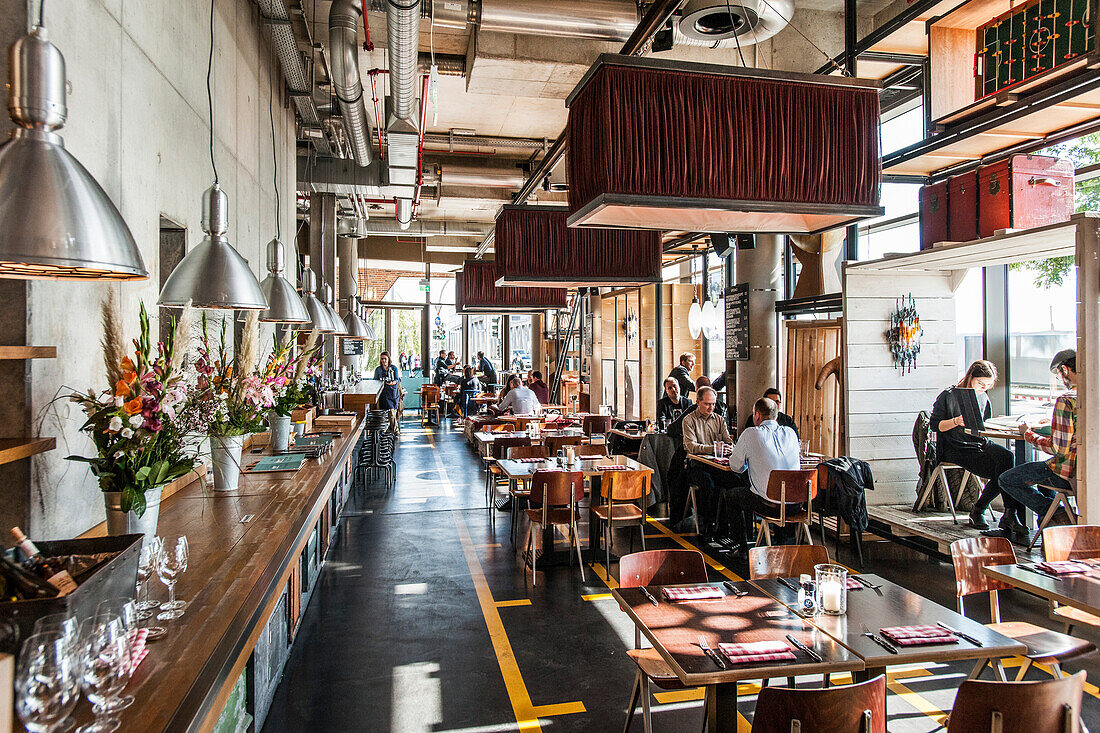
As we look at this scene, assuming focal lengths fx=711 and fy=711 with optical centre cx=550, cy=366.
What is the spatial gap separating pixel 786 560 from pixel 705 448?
3.41 metres

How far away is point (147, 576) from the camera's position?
6.88 ft

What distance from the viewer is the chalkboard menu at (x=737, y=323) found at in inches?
321

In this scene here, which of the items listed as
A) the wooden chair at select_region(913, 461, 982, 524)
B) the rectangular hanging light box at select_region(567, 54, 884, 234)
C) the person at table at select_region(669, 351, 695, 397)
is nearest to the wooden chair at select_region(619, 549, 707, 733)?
the rectangular hanging light box at select_region(567, 54, 884, 234)

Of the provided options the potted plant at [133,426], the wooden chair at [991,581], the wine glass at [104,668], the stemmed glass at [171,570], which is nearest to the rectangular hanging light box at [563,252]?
the wooden chair at [991,581]

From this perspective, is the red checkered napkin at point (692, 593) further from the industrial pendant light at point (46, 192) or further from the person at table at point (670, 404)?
the person at table at point (670, 404)

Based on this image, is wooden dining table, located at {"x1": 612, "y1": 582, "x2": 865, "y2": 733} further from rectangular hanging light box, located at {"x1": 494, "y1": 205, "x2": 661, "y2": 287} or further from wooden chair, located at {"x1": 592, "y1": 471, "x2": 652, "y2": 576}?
rectangular hanging light box, located at {"x1": 494, "y1": 205, "x2": 661, "y2": 287}

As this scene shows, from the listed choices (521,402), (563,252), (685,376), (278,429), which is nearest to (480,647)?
(278,429)

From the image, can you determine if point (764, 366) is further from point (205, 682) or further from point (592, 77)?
point (205, 682)

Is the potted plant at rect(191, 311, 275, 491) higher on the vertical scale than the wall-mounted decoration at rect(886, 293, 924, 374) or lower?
lower

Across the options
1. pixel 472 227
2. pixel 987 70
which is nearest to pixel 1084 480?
pixel 987 70

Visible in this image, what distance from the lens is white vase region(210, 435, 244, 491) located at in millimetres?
3682

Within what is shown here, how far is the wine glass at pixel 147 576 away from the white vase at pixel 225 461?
156cm

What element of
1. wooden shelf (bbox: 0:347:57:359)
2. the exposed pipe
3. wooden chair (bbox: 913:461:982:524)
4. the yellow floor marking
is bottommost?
the yellow floor marking

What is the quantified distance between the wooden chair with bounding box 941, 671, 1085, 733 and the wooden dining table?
0.32 m
